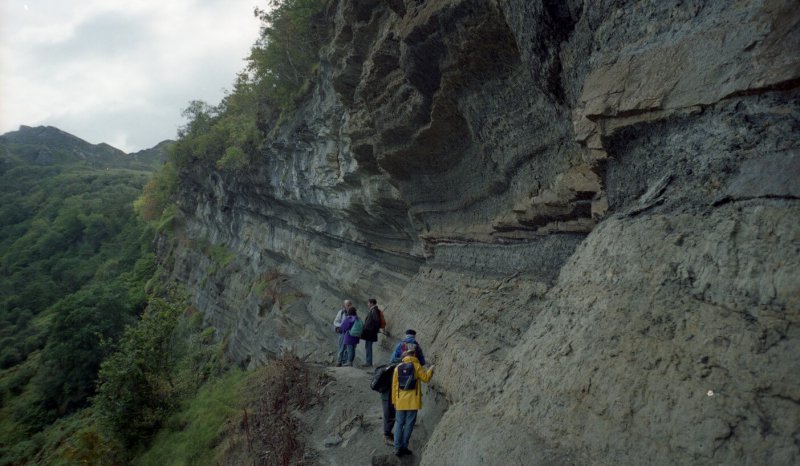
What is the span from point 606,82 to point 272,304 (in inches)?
707

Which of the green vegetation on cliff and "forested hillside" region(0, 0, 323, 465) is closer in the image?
"forested hillside" region(0, 0, 323, 465)

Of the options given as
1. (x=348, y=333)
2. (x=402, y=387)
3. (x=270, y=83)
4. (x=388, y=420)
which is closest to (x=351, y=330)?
(x=348, y=333)

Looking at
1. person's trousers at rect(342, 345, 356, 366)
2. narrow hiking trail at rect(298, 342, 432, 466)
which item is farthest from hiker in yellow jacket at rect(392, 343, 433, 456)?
person's trousers at rect(342, 345, 356, 366)

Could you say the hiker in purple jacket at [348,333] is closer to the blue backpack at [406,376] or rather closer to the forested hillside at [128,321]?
the forested hillside at [128,321]

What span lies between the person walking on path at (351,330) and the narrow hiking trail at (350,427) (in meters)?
0.54

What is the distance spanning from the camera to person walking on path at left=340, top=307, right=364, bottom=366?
10.3m

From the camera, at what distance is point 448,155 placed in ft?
28.3

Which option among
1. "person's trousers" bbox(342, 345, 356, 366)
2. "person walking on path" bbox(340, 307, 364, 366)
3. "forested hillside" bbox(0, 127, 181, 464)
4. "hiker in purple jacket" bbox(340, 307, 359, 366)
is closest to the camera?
"person walking on path" bbox(340, 307, 364, 366)

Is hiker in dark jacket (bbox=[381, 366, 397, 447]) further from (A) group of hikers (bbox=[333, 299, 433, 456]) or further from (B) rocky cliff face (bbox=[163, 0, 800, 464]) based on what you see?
(B) rocky cliff face (bbox=[163, 0, 800, 464])

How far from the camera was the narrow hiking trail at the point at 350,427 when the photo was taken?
6441mm

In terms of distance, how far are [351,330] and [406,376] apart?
4966 mm

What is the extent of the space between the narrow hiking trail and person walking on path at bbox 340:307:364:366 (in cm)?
54

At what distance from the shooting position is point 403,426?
5.82 metres

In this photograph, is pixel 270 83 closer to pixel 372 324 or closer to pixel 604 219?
pixel 372 324
